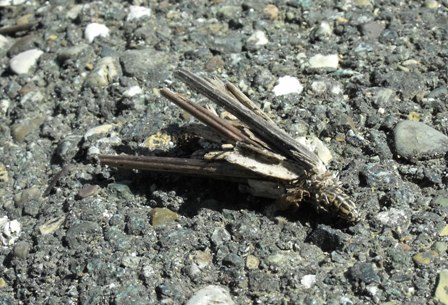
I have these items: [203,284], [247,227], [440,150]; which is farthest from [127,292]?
[440,150]

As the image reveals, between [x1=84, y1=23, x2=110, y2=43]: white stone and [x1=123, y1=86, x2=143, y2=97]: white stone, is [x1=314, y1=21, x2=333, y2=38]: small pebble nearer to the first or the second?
[x1=123, y1=86, x2=143, y2=97]: white stone

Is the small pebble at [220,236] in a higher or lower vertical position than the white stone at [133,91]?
lower

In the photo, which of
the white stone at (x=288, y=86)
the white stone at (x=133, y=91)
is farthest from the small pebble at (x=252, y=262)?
the white stone at (x=133, y=91)

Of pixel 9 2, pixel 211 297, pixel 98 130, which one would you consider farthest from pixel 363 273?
pixel 9 2

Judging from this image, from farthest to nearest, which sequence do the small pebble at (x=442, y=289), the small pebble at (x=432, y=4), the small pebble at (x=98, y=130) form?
the small pebble at (x=432, y=4) < the small pebble at (x=98, y=130) < the small pebble at (x=442, y=289)

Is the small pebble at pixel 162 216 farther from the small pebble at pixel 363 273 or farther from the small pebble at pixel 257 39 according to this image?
the small pebble at pixel 257 39

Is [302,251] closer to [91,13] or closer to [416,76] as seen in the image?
[416,76]
